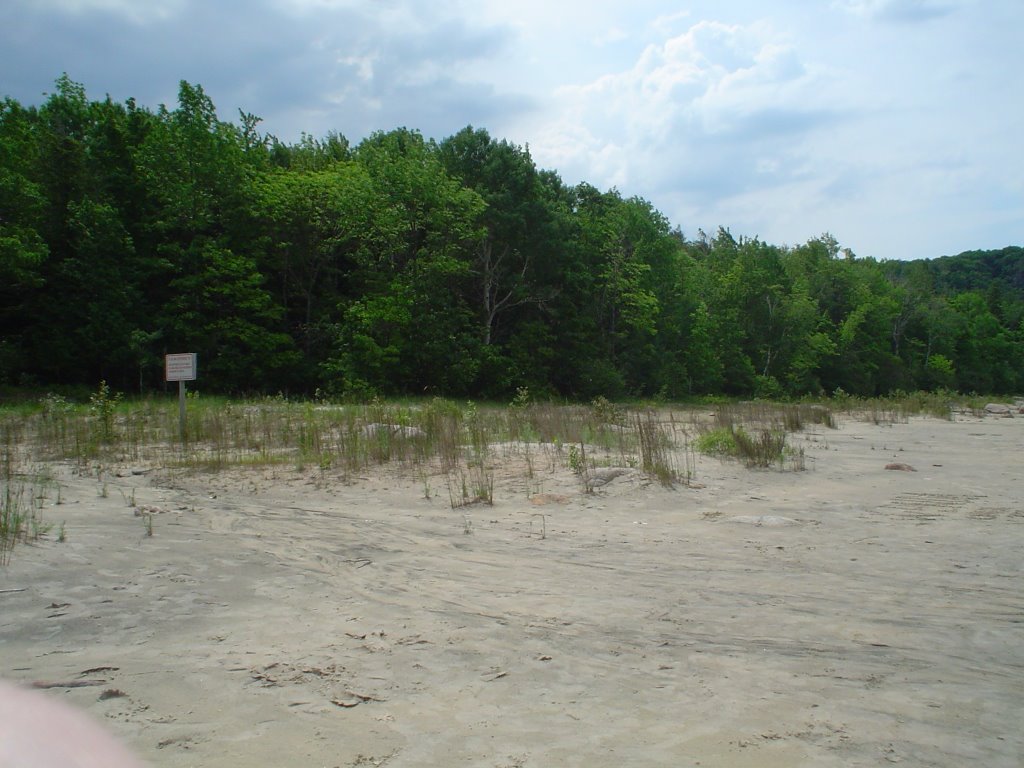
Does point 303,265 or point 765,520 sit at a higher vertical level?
point 303,265

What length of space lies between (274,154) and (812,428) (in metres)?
34.8

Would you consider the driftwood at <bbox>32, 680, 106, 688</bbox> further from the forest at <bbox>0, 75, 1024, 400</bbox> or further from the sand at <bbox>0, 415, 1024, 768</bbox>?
the forest at <bbox>0, 75, 1024, 400</bbox>

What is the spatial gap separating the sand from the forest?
17.9m

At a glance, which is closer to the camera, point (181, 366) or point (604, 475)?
point (604, 475)

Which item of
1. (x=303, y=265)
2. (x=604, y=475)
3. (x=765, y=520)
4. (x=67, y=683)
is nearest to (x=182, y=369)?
(x=604, y=475)

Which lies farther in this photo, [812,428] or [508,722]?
[812,428]

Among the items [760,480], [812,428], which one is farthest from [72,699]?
[812,428]

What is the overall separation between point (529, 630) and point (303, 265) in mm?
30722

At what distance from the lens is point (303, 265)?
33.1 meters

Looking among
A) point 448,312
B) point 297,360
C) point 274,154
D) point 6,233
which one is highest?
point 274,154

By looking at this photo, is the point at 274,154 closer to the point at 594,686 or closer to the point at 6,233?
the point at 6,233

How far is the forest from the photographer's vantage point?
88.2ft

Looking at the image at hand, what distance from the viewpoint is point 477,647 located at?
464 cm

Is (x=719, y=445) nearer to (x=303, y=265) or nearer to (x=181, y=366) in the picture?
(x=181, y=366)
